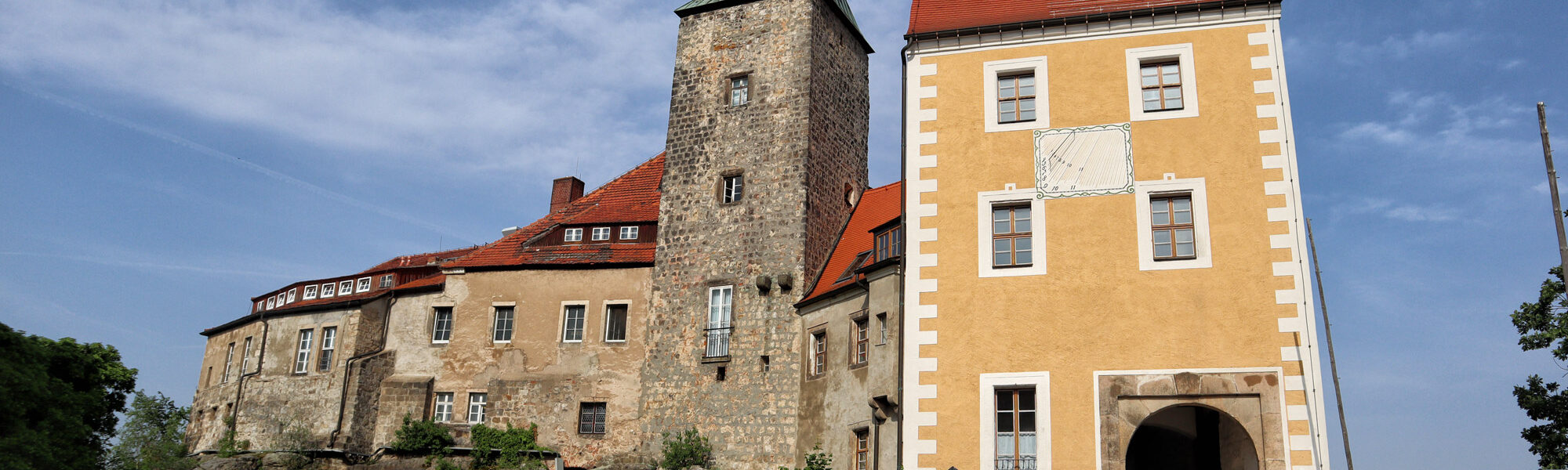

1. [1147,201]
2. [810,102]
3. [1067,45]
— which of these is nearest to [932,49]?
[1067,45]

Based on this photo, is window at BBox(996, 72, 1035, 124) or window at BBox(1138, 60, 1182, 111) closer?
window at BBox(1138, 60, 1182, 111)

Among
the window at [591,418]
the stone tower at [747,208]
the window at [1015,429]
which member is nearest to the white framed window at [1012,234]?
the window at [1015,429]

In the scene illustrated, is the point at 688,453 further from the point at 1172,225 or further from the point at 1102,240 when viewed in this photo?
the point at 1172,225

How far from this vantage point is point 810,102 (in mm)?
31203

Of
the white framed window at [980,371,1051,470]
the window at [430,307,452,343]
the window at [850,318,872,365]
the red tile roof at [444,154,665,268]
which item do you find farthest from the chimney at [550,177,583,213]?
the white framed window at [980,371,1051,470]

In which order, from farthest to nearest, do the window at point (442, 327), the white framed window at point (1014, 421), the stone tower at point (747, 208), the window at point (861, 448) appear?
the window at point (442, 327) → the stone tower at point (747, 208) → the window at point (861, 448) → the white framed window at point (1014, 421)

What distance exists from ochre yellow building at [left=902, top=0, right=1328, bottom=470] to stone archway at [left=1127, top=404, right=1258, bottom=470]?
12 cm

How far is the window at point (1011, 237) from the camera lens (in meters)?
19.7

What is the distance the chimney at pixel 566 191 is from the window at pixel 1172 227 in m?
25.1

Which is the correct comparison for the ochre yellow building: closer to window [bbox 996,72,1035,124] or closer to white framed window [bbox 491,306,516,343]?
window [bbox 996,72,1035,124]

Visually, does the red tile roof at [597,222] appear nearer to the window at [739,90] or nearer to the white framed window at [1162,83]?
the window at [739,90]

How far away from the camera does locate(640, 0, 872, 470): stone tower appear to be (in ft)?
95.4

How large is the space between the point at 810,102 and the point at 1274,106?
1357 centimetres

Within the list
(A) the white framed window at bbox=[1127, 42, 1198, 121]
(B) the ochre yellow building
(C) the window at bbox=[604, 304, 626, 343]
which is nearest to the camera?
(B) the ochre yellow building
